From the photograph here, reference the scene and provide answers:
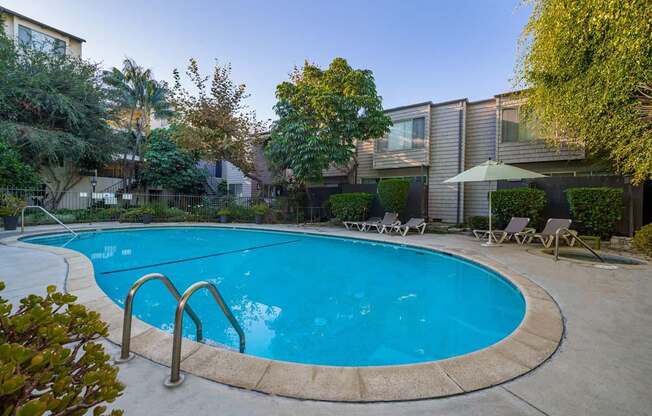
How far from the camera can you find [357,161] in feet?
51.6

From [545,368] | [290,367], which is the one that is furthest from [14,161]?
[545,368]

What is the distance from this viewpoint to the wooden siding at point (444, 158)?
1298cm

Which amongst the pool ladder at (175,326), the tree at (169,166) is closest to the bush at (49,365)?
the pool ladder at (175,326)

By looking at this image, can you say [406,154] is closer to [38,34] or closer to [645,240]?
[645,240]

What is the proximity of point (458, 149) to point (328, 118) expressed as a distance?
5743mm

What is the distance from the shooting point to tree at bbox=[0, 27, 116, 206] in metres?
13.7

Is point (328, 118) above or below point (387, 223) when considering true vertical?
above

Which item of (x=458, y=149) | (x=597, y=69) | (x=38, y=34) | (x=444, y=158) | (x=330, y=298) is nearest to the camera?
(x=330, y=298)

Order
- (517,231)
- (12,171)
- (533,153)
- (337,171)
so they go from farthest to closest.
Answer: (337,171)
(12,171)
(533,153)
(517,231)

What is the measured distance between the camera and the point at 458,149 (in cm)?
1291

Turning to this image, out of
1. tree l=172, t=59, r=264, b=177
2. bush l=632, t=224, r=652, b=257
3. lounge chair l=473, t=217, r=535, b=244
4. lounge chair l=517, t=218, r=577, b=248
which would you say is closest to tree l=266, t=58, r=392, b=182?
tree l=172, t=59, r=264, b=177

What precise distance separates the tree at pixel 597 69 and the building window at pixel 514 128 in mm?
Result: 3603

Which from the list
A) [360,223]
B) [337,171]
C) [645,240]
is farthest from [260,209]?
[645,240]

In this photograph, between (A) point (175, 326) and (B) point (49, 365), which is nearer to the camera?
(B) point (49, 365)
